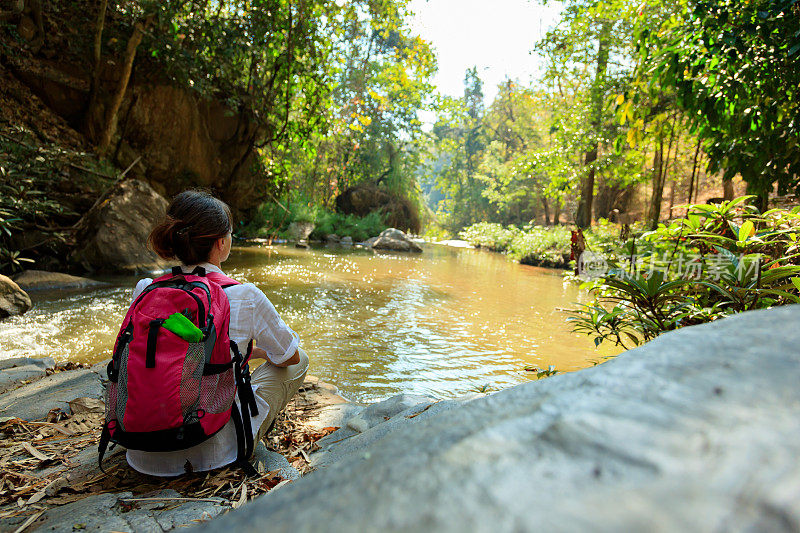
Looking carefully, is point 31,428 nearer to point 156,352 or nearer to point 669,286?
point 156,352

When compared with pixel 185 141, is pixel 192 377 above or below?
below

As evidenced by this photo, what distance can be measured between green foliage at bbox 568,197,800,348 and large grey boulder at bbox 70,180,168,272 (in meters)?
7.07

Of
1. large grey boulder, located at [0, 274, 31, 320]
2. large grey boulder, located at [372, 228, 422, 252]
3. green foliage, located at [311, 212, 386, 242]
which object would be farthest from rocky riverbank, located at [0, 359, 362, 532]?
green foliage, located at [311, 212, 386, 242]

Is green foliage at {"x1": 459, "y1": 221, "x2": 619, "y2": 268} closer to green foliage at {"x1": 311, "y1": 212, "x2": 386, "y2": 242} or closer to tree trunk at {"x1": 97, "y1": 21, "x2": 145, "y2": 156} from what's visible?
green foliage at {"x1": 311, "y1": 212, "x2": 386, "y2": 242}

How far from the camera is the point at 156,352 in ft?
4.93

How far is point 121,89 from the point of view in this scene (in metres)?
8.59

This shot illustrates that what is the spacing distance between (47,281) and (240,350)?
20.3 feet

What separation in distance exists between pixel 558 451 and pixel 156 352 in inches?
58.8

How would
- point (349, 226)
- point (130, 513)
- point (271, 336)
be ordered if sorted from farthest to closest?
1. point (349, 226)
2. point (271, 336)
3. point (130, 513)

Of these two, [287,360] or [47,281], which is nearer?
[287,360]

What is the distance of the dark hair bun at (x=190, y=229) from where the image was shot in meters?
1.77

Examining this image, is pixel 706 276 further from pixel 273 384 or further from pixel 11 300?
pixel 11 300

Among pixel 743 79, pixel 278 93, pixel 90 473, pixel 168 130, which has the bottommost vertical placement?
pixel 90 473

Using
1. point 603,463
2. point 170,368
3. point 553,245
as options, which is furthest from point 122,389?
point 553,245
